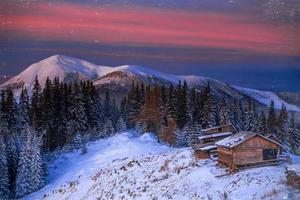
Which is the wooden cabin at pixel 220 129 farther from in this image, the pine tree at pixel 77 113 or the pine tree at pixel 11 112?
the pine tree at pixel 11 112

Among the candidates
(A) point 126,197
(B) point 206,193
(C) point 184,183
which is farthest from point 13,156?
(B) point 206,193

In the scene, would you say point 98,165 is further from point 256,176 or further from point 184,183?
point 256,176

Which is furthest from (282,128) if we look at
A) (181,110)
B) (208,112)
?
(181,110)

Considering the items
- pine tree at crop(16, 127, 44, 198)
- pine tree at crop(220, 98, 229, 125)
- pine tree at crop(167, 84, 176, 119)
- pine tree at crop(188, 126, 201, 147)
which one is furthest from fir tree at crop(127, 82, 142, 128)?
pine tree at crop(16, 127, 44, 198)

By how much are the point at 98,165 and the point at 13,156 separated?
12844mm

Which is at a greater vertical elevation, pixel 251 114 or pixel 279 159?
pixel 279 159

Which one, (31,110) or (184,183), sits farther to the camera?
(31,110)

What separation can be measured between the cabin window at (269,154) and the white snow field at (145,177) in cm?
271

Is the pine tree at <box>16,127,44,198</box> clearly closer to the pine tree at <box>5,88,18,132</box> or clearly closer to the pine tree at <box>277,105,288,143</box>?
the pine tree at <box>5,88,18,132</box>

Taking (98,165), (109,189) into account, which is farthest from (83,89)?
(109,189)

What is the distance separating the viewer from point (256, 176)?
37812mm

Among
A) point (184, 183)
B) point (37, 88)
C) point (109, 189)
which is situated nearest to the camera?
point (184, 183)

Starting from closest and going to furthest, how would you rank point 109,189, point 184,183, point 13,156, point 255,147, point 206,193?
point 206,193
point 184,183
point 255,147
point 109,189
point 13,156

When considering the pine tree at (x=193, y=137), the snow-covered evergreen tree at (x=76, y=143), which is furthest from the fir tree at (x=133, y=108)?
the snow-covered evergreen tree at (x=76, y=143)
